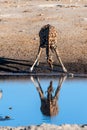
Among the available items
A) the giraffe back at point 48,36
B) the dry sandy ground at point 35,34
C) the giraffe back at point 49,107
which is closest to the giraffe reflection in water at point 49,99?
the giraffe back at point 49,107

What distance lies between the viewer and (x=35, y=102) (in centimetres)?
1631

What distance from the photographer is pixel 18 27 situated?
3016 centimetres

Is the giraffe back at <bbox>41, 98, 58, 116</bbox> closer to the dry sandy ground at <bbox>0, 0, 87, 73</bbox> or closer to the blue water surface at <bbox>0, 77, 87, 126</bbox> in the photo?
the blue water surface at <bbox>0, 77, 87, 126</bbox>

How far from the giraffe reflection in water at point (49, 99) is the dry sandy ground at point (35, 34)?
8.96 ft

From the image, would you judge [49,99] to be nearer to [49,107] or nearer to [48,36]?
[49,107]

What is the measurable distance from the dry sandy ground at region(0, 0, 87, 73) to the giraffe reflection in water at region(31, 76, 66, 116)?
273cm

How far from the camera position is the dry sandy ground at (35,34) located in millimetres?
23219

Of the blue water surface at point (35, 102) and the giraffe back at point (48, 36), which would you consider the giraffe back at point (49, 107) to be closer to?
the blue water surface at point (35, 102)

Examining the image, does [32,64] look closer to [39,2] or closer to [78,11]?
[78,11]

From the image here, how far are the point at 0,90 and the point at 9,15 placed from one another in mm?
16540

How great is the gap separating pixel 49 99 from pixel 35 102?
1.62 ft

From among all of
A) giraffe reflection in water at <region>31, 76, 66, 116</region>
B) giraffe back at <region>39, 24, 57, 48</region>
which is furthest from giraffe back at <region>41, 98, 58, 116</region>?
giraffe back at <region>39, 24, 57, 48</region>

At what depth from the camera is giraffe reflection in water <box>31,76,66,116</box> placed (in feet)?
49.8

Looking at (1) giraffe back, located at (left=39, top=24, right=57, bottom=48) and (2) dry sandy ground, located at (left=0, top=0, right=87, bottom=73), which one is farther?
(2) dry sandy ground, located at (left=0, top=0, right=87, bottom=73)
